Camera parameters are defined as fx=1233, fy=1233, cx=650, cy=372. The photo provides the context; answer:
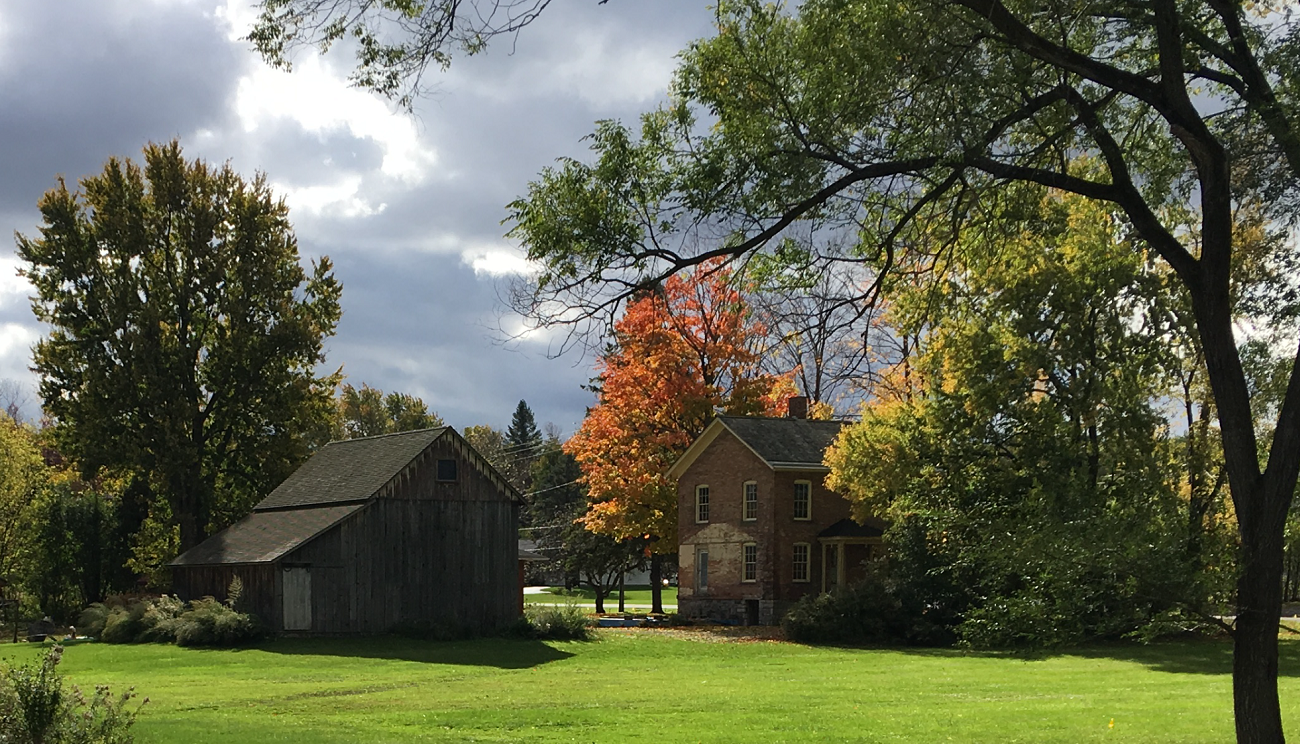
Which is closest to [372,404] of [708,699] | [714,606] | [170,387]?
[170,387]

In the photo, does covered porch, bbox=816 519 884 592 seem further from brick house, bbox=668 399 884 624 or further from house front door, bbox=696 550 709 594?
house front door, bbox=696 550 709 594

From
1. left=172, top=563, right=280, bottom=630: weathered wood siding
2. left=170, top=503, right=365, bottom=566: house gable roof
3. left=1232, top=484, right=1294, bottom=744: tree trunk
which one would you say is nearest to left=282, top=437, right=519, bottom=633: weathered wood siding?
left=170, top=503, right=365, bottom=566: house gable roof

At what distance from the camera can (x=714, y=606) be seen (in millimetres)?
48469

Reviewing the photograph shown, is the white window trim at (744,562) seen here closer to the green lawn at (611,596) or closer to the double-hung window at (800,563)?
the double-hung window at (800,563)

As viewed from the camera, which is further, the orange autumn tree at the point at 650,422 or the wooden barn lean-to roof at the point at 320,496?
the orange autumn tree at the point at 650,422

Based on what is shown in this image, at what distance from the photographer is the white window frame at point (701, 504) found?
1930 inches

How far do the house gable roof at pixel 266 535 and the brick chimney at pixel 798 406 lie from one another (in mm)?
20730

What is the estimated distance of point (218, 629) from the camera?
3581 cm

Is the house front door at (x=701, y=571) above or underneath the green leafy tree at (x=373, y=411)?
underneath

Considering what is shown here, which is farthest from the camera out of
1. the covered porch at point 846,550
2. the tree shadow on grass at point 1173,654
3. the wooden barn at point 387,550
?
the covered porch at point 846,550

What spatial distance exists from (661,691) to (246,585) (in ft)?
67.7

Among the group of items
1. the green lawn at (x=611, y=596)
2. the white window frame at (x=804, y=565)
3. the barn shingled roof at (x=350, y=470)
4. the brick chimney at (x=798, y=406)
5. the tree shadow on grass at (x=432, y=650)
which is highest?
the brick chimney at (x=798, y=406)

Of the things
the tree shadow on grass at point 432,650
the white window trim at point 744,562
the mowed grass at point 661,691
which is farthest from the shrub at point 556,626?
the white window trim at point 744,562

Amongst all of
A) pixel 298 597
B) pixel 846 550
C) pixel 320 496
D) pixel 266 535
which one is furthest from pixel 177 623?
pixel 846 550
